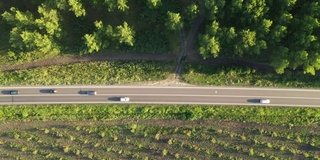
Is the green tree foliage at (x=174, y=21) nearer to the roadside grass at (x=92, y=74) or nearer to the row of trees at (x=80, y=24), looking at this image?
the row of trees at (x=80, y=24)

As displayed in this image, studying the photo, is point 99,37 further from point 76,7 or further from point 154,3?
point 154,3

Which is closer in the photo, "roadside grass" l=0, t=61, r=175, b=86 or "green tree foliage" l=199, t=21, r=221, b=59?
"green tree foliage" l=199, t=21, r=221, b=59

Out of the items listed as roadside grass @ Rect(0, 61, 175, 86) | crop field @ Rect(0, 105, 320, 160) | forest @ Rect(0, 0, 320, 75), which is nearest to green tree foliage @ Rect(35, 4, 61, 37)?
forest @ Rect(0, 0, 320, 75)

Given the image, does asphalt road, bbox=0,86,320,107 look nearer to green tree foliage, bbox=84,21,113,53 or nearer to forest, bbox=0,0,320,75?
forest, bbox=0,0,320,75

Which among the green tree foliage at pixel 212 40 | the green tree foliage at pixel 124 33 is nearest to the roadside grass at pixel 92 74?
the green tree foliage at pixel 124 33

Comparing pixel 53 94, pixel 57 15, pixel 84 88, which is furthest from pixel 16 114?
pixel 57 15

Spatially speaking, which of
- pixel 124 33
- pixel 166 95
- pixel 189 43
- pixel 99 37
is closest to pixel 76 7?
pixel 99 37
